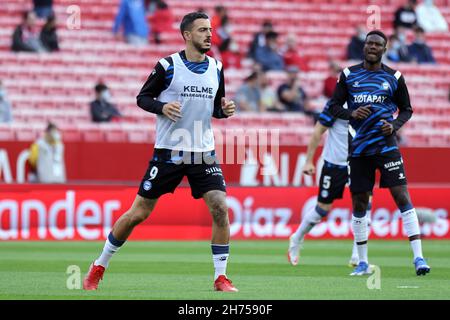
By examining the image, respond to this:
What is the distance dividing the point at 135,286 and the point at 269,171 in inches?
539

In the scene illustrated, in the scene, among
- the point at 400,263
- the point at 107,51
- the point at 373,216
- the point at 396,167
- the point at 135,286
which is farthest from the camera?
the point at 107,51

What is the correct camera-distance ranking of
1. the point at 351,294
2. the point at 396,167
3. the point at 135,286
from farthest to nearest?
1. the point at 396,167
2. the point at 135,286
3. the point at 351,294

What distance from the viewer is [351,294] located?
37.8ft

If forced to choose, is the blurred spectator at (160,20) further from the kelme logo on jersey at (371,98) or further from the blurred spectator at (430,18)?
the kelme logo on jersey at (371,98)

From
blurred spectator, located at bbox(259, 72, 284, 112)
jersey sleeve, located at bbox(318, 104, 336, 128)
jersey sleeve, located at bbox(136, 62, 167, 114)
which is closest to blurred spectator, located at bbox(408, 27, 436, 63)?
blurred spectator, located at bbox(259, 72, 284, 112)

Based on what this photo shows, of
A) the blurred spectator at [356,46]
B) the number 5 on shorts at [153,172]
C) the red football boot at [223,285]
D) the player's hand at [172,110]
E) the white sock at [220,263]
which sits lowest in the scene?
the red football boot at [223,285]

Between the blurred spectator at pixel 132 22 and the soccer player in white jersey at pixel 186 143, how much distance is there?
17725mm

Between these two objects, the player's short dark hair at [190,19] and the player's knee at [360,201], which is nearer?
the player's short dark hair at [190,19]

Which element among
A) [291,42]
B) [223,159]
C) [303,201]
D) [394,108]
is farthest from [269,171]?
[394,108]

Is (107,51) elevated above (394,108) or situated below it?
above

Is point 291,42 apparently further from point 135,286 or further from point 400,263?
point 135,286

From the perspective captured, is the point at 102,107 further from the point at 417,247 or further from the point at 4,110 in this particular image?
Answer: the point at 417,247

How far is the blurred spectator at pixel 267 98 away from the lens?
28323 millimetres

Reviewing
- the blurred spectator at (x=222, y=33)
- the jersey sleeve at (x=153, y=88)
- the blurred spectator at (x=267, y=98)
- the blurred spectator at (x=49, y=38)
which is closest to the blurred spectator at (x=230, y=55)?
the blurred spectator at (x=222, y=33)
